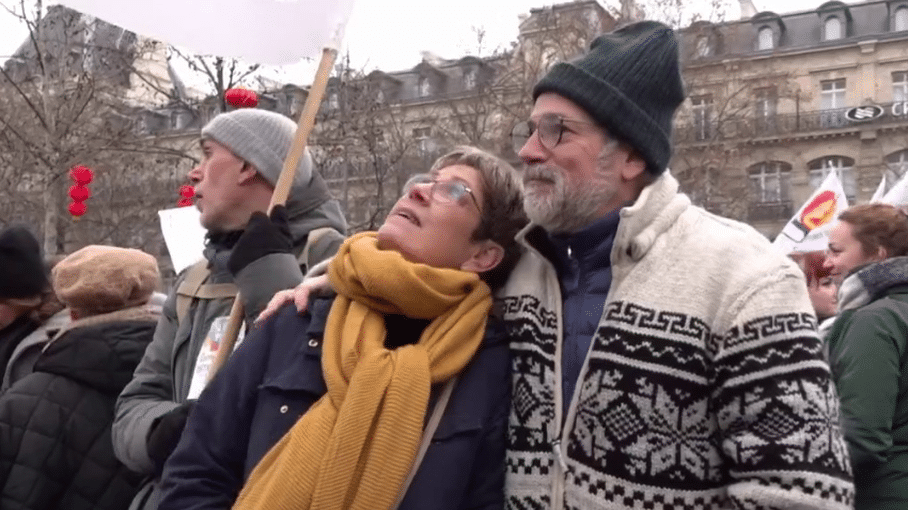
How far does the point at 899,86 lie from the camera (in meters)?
38.7

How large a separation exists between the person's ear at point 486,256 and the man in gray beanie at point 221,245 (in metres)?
0.61

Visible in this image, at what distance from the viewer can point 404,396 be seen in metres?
2.30

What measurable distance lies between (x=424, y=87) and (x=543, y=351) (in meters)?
40.5

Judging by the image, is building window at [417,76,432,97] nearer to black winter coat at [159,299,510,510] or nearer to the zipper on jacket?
black winter coat at [159,299,510,510]

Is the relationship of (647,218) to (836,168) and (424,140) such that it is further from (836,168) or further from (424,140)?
(836,168)

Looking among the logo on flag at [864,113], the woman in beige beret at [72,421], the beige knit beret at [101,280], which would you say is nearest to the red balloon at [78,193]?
the beige knit beret at [101,280]

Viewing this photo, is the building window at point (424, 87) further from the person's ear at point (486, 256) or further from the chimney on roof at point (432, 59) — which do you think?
the person's ear at point (486, 256)

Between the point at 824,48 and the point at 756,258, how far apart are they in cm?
3961

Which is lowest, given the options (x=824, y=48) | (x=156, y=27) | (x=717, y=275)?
(x=717, y=275)

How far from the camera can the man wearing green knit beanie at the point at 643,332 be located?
2.12 m

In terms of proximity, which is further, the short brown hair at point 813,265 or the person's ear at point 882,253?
the short brown hair at point 813,265

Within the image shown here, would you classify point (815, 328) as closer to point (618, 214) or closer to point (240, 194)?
point (618, 214)

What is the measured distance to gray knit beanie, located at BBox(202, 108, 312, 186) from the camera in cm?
344

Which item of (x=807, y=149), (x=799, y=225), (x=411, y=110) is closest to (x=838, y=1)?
(x=807, y=149)
